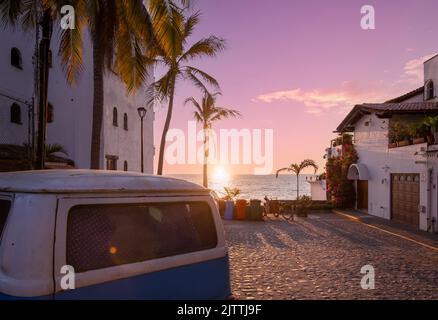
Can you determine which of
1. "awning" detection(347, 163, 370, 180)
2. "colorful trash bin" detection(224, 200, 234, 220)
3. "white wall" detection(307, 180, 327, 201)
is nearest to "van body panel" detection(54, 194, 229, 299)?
"colorful trash bin" detection(224, 200, 234, 220)

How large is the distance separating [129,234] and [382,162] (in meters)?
21.3

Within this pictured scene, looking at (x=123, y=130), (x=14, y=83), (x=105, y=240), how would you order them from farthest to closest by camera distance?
(x=123, y=130), (x=14, y=83), (x=105, y=240)

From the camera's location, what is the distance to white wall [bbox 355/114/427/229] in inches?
669

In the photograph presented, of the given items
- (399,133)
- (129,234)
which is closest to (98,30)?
(129,234)

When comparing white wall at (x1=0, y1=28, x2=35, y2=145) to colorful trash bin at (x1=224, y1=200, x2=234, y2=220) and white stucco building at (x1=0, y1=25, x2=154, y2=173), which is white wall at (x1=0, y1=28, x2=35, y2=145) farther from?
colorful trash bin at (x1=224, y1=200, x2=234, y2=220)

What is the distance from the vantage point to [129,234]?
9.00 ft

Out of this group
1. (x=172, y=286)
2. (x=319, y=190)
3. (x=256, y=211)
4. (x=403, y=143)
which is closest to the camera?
(x=172, y=286)

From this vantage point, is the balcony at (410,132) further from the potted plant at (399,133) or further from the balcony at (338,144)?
the balcony at (338,144)

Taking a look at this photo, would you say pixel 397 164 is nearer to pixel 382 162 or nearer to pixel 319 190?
pixel 382 162

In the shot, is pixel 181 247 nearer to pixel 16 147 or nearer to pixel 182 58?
pixel 16 147

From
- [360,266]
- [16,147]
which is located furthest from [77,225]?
[16,147]

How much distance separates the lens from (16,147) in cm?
1437

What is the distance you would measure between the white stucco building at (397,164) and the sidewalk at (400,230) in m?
0.54
